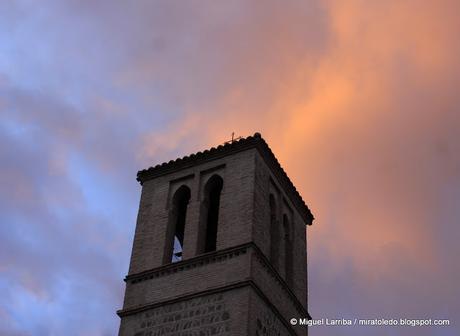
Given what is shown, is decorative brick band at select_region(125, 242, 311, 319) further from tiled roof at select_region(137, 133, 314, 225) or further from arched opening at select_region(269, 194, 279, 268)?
tiled roof at select_region(137, 133, 314, 225)

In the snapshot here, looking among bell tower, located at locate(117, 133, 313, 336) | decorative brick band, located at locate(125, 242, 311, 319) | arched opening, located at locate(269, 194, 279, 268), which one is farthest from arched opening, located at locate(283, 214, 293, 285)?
decorative brick band, located at locate(125, 242, 311, 319)

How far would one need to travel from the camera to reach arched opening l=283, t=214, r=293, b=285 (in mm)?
31584

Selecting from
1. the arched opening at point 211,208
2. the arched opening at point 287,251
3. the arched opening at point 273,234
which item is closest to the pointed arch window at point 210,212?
the arched opening at point 211,208

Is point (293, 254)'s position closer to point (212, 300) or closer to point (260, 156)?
point (260, 156)

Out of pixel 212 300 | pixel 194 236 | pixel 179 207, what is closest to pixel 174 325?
pixel 212 300

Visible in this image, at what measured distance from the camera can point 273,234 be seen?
31.2 metres

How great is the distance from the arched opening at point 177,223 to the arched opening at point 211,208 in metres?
0.93

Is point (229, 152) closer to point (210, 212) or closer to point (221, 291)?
point (210, 212)

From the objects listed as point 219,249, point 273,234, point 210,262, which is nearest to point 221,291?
point 210,262

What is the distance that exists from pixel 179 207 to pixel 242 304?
7.04 metres

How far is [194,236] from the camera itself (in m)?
29.7

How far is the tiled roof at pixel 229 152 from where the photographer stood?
1248 inches

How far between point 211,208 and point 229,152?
271 centimetres

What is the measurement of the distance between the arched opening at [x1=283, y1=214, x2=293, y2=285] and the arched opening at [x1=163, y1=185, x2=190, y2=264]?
4092mm
